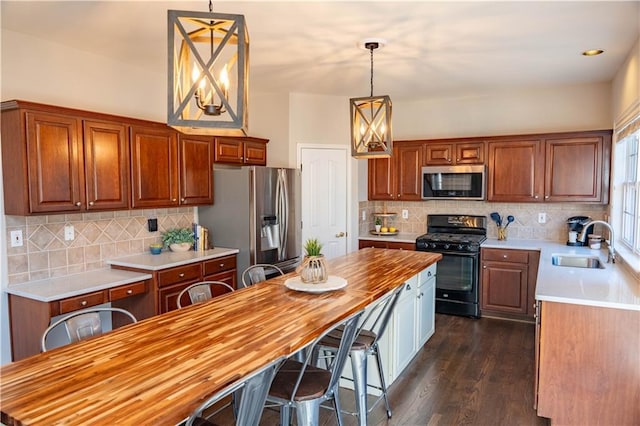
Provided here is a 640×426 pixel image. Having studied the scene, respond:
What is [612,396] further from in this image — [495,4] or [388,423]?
[495,4]

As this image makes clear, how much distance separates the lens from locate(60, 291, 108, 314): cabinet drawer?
2865 millimetres

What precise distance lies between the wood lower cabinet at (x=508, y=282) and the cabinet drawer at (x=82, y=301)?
3793mm

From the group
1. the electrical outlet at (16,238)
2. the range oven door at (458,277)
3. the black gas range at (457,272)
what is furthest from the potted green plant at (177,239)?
the range oven door at (458,277)

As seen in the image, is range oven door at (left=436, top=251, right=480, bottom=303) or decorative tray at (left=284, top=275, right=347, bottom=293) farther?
range oven door at (left=436, top=251, right=480, bottom=303)

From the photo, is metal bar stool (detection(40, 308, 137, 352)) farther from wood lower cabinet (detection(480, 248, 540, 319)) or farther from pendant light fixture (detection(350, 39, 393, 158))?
wood lower cabinet (detection(480, 248, 540, 319))

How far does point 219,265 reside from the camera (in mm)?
4055

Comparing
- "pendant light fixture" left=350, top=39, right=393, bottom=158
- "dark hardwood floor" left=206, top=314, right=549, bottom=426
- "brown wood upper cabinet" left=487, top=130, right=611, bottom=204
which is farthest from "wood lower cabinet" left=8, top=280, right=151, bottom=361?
"brown wood upper cabinet" left=487, top=130, right=611, bottom=204

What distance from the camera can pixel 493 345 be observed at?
4016 millimetres

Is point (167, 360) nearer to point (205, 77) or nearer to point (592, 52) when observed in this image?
point (205, 77)

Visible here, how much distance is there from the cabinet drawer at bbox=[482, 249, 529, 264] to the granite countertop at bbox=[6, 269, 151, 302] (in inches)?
138

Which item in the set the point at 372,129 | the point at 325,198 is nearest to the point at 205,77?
the point at 372,129

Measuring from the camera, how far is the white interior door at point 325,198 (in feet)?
16.8

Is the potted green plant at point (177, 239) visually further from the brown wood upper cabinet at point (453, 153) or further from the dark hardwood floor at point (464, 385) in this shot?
the brown wood upper cabinet at point (453, 153)

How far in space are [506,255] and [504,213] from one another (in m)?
0.76
